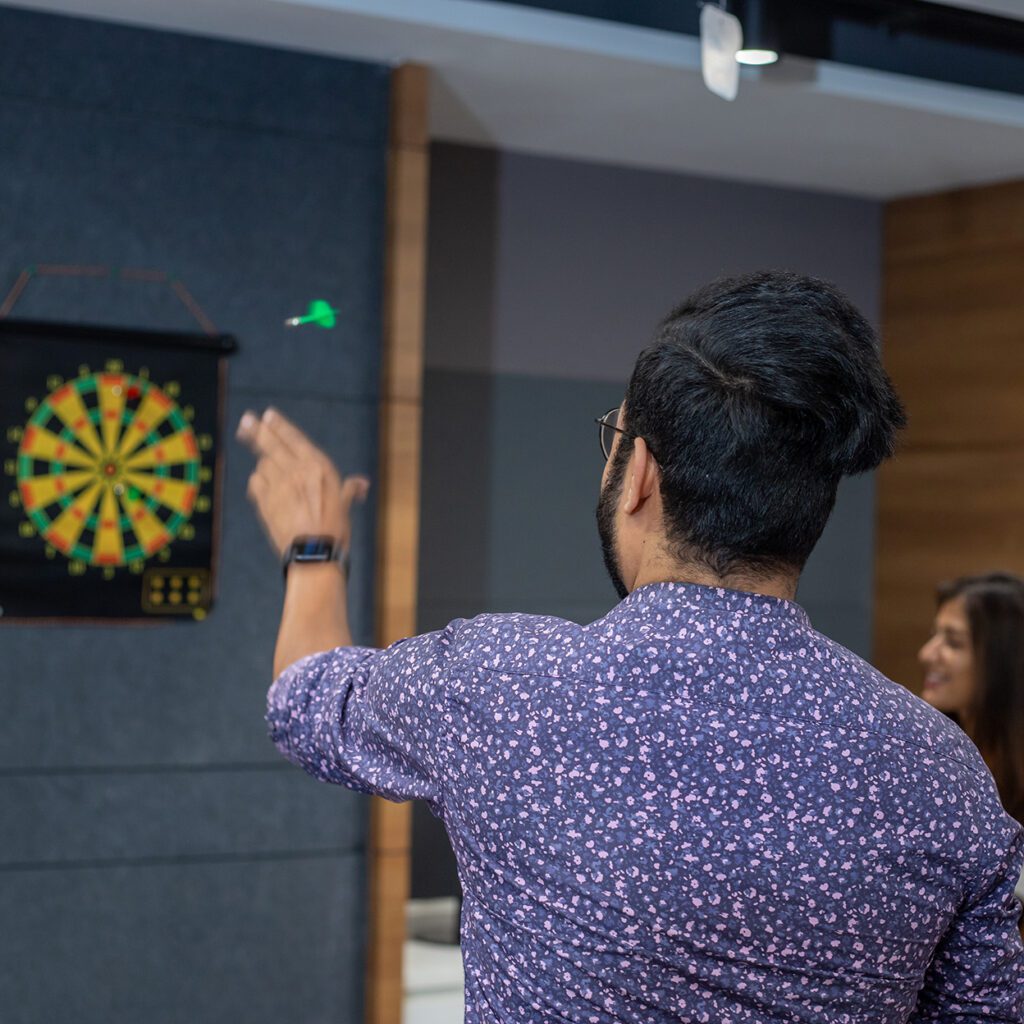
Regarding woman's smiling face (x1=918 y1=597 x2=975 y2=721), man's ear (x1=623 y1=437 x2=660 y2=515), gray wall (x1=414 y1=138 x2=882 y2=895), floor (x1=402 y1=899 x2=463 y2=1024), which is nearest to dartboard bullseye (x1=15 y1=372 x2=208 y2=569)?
gray wall (x1=414 y1=138 x2=882 y2=895)

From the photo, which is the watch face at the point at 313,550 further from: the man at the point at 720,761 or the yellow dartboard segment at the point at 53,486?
the yellow dartboard segment at the point at 53,486

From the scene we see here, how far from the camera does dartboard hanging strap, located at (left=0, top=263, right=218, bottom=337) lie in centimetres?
316

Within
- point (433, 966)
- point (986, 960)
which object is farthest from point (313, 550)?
point (433, 966)

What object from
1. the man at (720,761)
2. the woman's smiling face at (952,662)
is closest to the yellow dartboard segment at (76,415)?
the woman's smiling face at (952,662)

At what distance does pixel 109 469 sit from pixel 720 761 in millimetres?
2501

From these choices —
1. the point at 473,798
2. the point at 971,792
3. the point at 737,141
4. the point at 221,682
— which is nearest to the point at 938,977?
the point at 971,792

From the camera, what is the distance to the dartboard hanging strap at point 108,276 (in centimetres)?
316

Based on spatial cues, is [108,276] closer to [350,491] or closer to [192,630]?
[192,630]

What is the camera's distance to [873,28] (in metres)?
3.29

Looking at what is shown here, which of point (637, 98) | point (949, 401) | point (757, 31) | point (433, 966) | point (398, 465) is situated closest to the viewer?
point (757, 31)

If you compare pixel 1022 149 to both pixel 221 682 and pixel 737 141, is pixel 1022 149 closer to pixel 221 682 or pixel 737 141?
pixel 737 141

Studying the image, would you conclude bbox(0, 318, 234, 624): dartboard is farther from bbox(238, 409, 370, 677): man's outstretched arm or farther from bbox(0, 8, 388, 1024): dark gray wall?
bbox(238, 409, 370, 677): man's outstretched arm

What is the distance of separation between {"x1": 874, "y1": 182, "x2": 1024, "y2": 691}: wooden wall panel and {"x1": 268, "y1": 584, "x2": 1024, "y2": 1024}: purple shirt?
3.49 m

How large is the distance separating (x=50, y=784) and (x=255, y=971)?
68 cm
